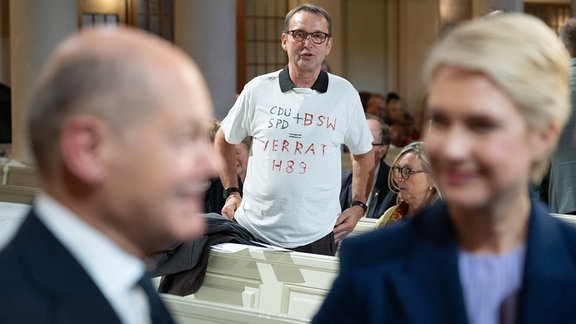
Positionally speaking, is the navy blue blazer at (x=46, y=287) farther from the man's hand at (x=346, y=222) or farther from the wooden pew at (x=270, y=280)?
the man's hand at (x=346, y=222)

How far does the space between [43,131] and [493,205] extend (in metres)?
0.60

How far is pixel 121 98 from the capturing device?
1193mm

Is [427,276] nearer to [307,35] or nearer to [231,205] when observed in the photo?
[307,35]

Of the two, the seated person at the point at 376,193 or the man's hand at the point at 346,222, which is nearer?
the man's hand at the point at 346,222

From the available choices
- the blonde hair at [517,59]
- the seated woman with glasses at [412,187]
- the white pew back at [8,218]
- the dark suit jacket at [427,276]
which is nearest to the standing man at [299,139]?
the seated woman with glasses at [412,187]

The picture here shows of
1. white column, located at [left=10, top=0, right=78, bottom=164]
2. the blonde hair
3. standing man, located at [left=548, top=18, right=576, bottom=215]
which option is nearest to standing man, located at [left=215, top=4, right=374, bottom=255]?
standing man, located at [left=548, top=18, right=576, bottom=215]

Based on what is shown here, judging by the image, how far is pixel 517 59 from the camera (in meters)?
1.41

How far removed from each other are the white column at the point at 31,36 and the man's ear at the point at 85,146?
9.53 m

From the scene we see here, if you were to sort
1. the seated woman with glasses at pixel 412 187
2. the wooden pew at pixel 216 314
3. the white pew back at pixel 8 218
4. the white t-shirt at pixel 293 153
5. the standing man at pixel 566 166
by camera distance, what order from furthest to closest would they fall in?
1. the standing man at pixel 566 166
2. the seated woman with glasses at pixel 412 187
3. the white t-shirt at pixel 293 153
4. the white pew back at pixel 8 218
5. the wooden pew at pixel 216 314

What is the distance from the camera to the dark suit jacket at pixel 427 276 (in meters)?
1.47

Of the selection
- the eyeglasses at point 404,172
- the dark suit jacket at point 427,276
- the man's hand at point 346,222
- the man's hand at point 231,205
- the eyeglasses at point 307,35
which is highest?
the eyeglasses at point 307,35

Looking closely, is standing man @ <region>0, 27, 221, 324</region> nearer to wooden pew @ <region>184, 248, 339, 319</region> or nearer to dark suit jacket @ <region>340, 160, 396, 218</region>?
wooden pew @ <region>184, 248, 339, 319</region>

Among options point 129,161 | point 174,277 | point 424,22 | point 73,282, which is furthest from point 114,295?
point 424,22

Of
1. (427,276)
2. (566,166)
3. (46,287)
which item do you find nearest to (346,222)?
(566,166)
